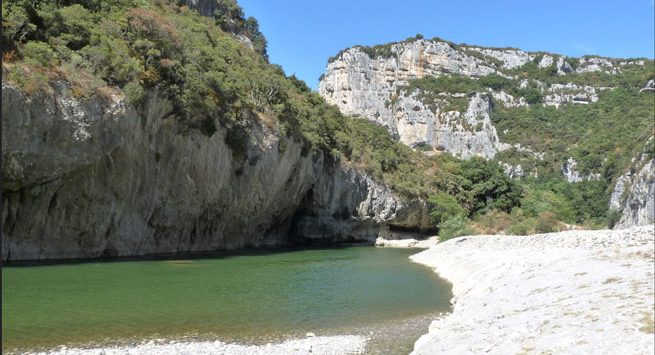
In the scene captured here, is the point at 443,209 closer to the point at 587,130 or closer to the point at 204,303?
the point at 204,303

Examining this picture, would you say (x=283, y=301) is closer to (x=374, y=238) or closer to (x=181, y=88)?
(x=181, y=88)

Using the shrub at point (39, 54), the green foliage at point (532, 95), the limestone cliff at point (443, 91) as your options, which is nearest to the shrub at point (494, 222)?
the shrub at point (39, 54)

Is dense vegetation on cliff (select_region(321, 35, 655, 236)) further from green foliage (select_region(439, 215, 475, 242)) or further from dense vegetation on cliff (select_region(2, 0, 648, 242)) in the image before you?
green foliage (select_region(439, 215, 475, 242))

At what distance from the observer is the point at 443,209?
79.2 metres

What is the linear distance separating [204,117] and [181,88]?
3399 millimetres

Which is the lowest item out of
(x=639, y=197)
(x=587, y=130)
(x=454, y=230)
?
(x=454, y=230)

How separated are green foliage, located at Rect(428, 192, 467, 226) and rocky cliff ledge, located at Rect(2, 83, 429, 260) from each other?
983 inches

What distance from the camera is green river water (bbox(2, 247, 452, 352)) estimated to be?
1570cm

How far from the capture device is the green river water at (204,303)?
15.7 meters

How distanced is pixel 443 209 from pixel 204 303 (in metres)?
62.7

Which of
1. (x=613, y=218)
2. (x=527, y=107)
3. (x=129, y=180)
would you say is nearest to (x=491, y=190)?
(x=613, y=218)

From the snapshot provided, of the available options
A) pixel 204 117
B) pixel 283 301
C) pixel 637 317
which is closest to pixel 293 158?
pixel 204 117

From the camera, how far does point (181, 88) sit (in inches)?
1560

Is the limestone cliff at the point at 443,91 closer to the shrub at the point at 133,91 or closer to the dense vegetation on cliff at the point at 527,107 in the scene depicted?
the dense vegetation on cliff at the point at 527,107
